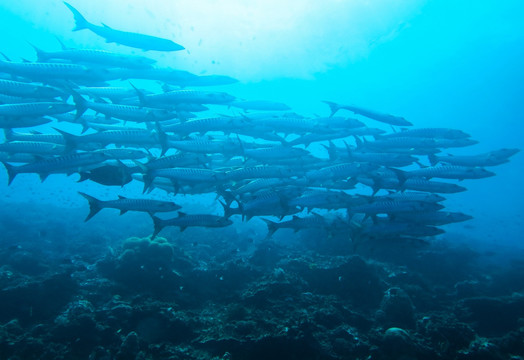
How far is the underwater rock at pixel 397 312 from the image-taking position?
7.60 m

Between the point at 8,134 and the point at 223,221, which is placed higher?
the point at 8,134

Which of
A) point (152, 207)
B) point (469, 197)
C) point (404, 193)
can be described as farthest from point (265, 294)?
point (469, 197)

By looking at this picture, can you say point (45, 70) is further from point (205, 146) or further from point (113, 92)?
point (205, 146)

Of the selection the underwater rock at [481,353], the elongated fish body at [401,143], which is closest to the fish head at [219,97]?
the elongated fish body at [401,143]

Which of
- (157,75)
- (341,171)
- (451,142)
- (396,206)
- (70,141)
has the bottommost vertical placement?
(396,206)

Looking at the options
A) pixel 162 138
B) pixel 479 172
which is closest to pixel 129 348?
pixel 162 138

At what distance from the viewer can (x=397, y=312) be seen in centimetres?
770

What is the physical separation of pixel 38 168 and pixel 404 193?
9304 mm

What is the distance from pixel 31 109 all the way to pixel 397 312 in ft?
37.5

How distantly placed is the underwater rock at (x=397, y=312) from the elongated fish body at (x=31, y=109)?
10.6 m

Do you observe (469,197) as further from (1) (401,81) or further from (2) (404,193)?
(2) (404,193)

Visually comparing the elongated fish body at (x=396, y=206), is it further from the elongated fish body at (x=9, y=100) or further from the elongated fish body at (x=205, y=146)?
the elongated fish body at (x=9, y=100)

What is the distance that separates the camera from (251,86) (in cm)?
5084

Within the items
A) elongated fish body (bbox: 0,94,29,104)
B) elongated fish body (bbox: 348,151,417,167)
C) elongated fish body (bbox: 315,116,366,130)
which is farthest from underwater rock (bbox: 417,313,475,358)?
elongated fish body (bbox: 0,94,29,104)
